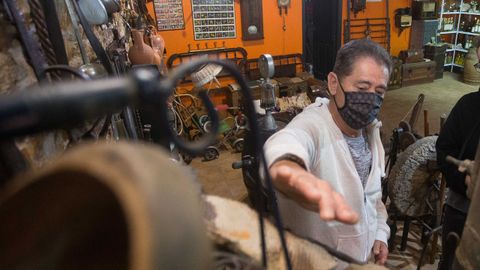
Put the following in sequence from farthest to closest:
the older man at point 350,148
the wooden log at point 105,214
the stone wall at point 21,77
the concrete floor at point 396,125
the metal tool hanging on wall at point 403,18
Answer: the metal tool hanging on wall at point 403,18, the concrete floor at point 396,125, the older man at point 350,148, the stone wall at point 21,77, the wooden log at point 105,214

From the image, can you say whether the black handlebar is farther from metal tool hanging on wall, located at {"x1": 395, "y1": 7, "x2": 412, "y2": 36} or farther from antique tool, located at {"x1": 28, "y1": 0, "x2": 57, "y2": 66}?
metal tool hanging on wall, located at {"x1": 395, "y1": 7, "x2": 412, "y2": 36}

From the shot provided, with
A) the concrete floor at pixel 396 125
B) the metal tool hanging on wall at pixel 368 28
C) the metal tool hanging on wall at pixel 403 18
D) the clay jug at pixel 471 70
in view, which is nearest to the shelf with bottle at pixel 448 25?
the clay jug at pixel 471 70

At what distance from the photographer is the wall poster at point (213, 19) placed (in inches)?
192

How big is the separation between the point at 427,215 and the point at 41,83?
8.58 feet

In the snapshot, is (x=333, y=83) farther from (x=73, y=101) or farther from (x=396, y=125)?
(x=396, y=125)

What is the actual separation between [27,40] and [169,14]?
171 inches

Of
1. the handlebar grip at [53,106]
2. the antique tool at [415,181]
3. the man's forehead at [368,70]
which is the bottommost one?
the antique tool at [415,181]

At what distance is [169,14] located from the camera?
4.78 m

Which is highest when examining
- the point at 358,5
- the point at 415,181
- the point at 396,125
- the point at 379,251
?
the point at 358,5

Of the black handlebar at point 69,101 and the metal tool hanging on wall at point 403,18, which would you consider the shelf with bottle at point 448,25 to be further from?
the black handlebar at point 69,101

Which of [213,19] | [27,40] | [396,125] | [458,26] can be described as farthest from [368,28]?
[27,40]

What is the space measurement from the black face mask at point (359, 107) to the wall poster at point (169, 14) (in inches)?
161

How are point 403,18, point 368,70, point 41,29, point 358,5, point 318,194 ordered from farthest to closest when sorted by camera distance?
point 403,18 < point 358,5 < point 368,70 < point 41,29 < point 318,194

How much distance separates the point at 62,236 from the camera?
0.35 m
